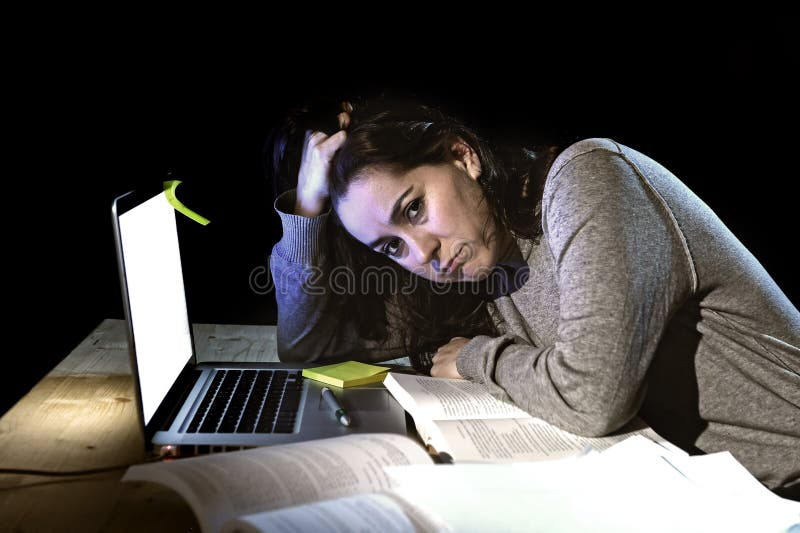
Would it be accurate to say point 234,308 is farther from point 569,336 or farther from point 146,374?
point 569,336

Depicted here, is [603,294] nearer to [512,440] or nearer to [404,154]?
[512,440]

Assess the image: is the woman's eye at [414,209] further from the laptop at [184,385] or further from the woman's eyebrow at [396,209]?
the laptop at [184,385]

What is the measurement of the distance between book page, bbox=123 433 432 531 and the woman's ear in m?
1.01

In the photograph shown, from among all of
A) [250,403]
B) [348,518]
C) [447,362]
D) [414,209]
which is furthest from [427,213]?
[348,518]

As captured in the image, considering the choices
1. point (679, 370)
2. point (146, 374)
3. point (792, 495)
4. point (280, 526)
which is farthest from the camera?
point (679, 370)

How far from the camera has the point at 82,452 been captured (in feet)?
3.19

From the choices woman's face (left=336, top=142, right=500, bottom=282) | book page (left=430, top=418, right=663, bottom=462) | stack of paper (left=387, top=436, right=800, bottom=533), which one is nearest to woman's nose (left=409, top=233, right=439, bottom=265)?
woman's face (left=336, top=142, right=500, bottom=282)

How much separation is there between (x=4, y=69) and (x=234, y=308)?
2.65 ft

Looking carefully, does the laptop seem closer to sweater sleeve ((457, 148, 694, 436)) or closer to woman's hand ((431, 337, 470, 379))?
woman's hand ((431, 337, 470, 379))

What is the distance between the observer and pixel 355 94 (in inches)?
66.0

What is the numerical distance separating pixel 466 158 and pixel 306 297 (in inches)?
21.8

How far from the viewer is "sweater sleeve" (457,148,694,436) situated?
104 cm

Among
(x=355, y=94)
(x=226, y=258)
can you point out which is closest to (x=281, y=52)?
(x=355, y=94)

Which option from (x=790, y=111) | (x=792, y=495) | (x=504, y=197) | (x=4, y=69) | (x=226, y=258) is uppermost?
(x=4, y=69)
